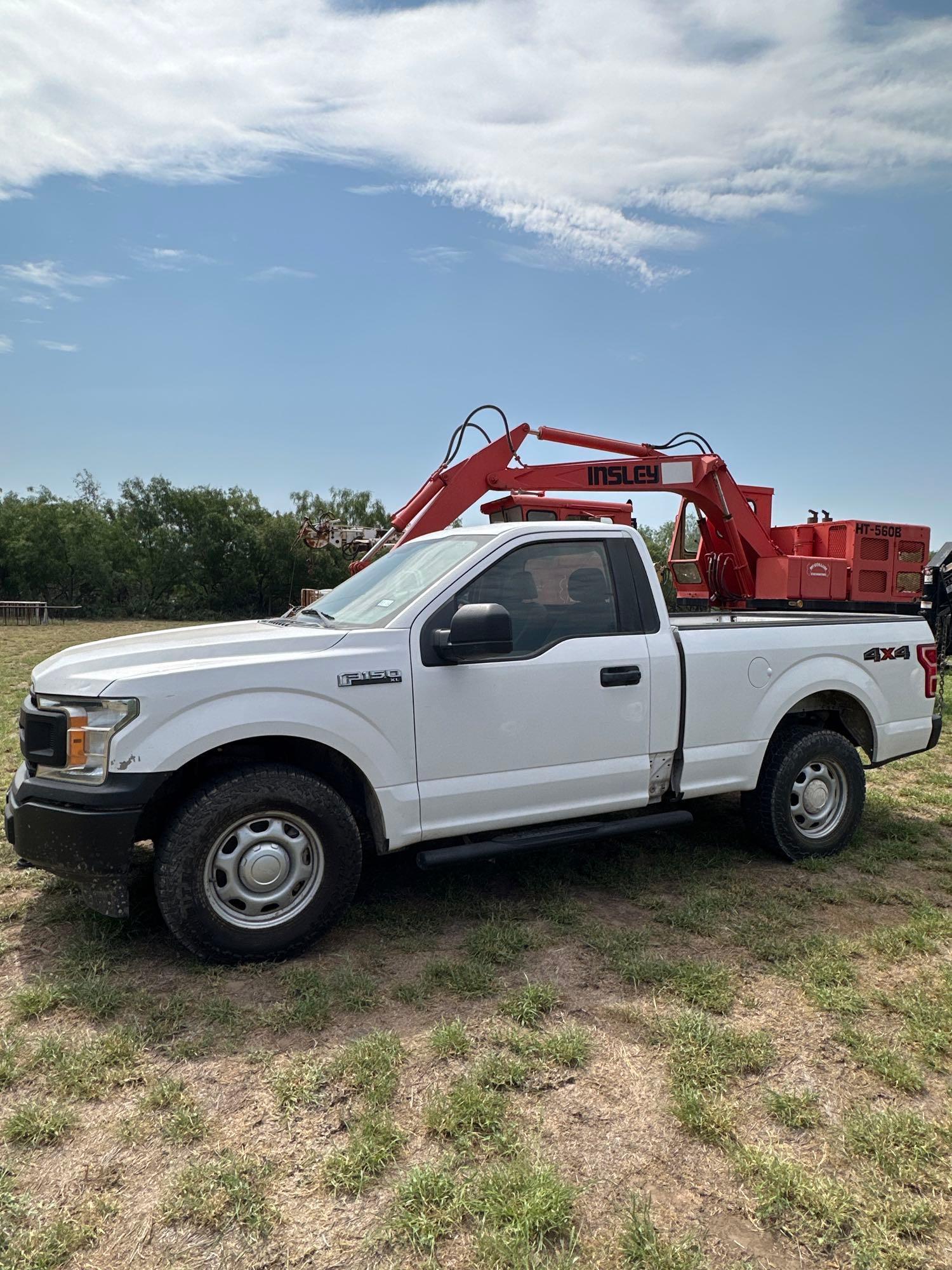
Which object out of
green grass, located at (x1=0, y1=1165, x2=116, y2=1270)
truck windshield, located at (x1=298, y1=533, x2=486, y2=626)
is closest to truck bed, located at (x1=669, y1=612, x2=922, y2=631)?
truck windshield, located at (x1=298, y1=533, x2=486, y2=626)

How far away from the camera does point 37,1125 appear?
268 centimetres

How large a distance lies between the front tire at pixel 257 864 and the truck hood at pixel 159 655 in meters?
0.52

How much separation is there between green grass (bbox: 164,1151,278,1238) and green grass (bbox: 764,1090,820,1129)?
5.30ft

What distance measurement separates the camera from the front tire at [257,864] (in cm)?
355

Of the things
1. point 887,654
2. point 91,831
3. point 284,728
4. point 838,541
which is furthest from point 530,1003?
point 838,541

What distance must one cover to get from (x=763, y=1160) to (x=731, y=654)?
2825mm

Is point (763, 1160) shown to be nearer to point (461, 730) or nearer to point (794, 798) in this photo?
point (461, 730)

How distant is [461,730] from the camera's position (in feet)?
13.2

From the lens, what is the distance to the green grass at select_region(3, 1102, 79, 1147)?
2.64m

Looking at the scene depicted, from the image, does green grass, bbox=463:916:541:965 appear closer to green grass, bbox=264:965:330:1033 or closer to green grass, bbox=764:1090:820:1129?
green grass, bbox=264:965:330:1033

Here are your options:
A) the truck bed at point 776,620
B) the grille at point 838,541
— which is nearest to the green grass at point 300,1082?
the truck bed at point 776,620

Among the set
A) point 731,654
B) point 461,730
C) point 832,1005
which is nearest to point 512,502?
point 731,654

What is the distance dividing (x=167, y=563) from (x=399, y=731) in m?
49.6

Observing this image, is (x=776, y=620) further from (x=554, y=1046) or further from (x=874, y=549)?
(x=874, y=549)
